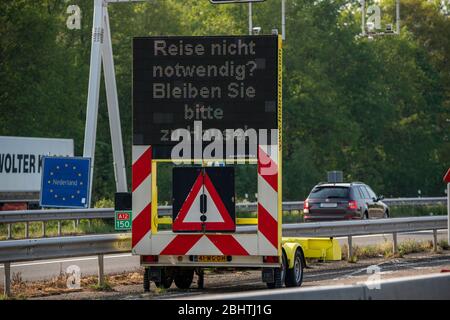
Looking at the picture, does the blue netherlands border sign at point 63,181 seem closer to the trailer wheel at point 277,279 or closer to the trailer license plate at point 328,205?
the trailer wheel at point 277,279

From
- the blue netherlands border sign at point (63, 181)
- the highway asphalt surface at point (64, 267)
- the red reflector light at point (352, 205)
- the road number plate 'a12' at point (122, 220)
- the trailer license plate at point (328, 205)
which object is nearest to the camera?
the highway asphalt surface at point (64, 267)

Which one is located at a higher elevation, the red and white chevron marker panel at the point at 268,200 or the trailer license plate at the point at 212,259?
the red and white chevron marker panel at the point at 268,200

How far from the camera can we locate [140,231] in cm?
1762

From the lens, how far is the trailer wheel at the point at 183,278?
18375 millimetres

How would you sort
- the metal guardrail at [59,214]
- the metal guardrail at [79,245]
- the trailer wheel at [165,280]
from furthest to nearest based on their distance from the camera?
the metal guardrail at [59,214]
the trailer wheel at [165,280]
the metal guardrail at [79,245]

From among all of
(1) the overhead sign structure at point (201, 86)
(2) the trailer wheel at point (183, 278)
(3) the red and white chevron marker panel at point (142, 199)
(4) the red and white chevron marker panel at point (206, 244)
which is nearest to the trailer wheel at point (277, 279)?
(4) the red and white chevron marker panel at point (206, 244)

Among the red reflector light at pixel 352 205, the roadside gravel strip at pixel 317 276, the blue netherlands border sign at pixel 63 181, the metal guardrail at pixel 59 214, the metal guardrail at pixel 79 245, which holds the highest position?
the blue netherlands border sign at pixel 63 181

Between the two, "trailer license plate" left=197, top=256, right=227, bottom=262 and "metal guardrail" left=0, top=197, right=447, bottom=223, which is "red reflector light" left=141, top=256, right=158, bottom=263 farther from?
"metal guardrail" left=0, top=197, right=447, bottom=223

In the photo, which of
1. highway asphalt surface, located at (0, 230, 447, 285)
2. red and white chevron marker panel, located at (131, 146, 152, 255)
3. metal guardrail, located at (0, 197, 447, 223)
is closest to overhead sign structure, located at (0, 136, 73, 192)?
metal guardrail, located at (0, 197, 447, 223)

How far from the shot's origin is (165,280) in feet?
59.8

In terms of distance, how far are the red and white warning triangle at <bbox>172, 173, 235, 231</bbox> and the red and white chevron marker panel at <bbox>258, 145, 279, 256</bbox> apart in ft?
1.47

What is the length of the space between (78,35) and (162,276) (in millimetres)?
52022

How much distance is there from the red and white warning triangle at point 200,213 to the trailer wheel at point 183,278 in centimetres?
106

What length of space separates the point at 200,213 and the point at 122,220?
526cm
